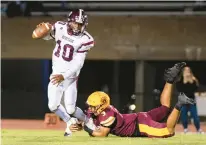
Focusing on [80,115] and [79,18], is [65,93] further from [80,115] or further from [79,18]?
Result: [79,18]

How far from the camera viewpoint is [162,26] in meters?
17.6

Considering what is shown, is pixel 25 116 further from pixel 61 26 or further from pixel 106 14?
pixel 61 26

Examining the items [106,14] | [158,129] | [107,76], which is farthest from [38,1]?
[158,129]

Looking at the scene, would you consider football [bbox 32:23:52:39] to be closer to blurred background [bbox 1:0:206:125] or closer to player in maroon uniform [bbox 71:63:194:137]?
player in maroon uniform [bbox 71:63:194:137]

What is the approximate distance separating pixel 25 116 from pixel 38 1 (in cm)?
372

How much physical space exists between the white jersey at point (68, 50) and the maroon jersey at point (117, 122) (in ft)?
3.65

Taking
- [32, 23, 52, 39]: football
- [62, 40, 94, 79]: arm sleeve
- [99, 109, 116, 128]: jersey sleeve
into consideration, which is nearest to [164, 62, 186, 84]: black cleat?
[99, 109, 116, 128]: jersey sleeve

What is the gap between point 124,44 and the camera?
17.8m

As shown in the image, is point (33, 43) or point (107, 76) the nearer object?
point (33, 43)

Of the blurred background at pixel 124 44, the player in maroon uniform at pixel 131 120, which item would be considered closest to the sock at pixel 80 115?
the player in maroon uniform at pixel 131 120

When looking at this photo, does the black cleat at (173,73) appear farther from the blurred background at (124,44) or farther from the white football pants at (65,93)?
the blurred background at (124,44)

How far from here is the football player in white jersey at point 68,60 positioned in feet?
29.2

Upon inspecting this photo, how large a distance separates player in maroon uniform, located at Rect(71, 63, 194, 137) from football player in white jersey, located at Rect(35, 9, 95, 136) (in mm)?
816

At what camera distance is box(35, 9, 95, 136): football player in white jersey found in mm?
8914
